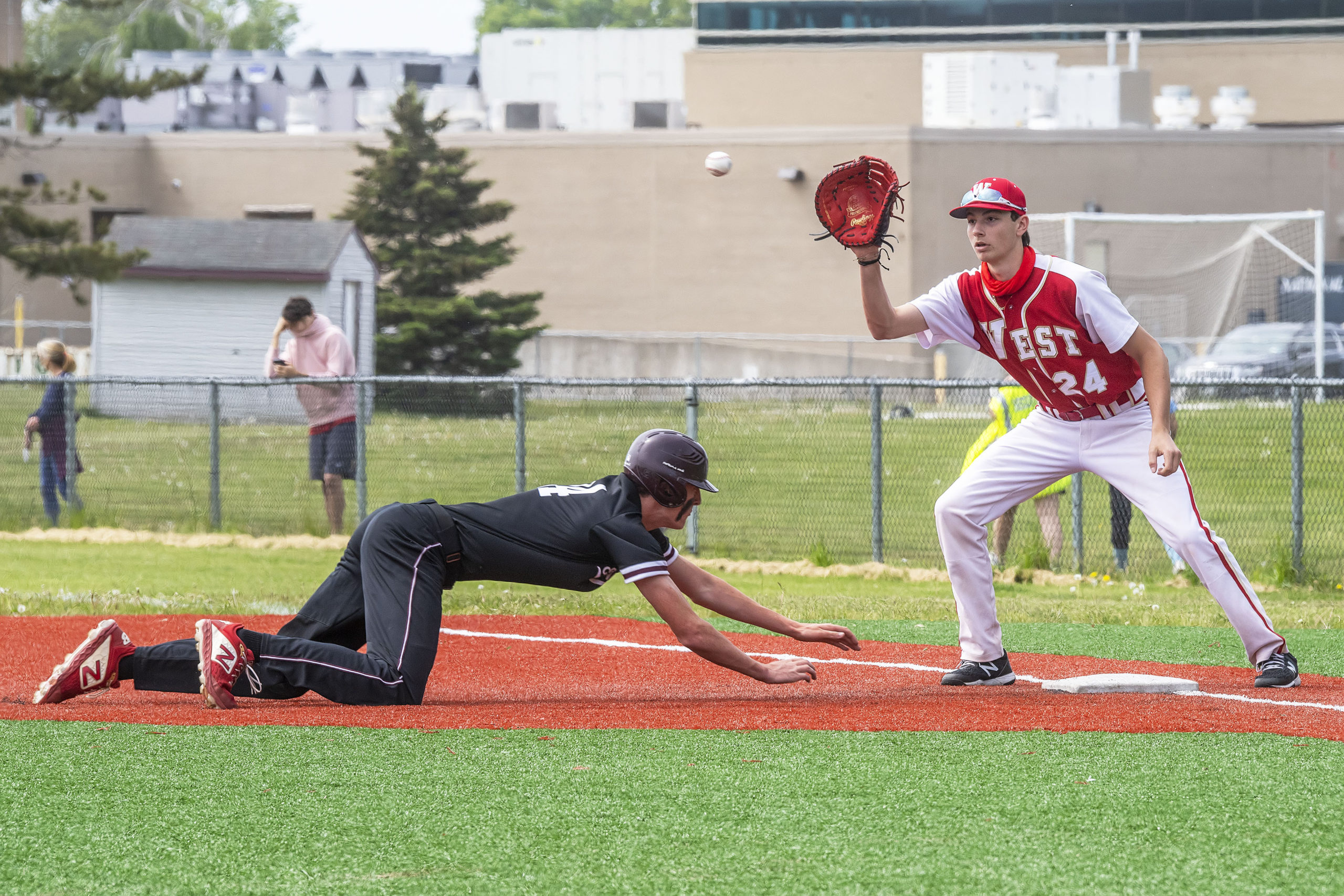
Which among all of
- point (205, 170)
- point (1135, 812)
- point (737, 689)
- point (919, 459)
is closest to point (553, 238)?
point (205, 170)

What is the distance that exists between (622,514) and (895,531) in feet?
24.8

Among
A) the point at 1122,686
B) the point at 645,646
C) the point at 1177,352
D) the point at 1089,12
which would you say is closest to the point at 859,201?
the point at 1122,686

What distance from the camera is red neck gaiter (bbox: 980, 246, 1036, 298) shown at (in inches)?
257

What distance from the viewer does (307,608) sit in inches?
253

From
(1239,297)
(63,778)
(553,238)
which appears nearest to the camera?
(63,778)

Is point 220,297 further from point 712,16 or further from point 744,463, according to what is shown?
point 712,16

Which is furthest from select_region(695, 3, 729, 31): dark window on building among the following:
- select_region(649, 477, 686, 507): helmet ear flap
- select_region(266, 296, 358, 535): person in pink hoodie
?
select_region(649, 477, 686, 507): helmet ear flap

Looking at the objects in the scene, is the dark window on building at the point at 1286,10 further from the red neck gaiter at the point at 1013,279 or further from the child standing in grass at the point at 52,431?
the red neck gaiter at the point at 1013,279

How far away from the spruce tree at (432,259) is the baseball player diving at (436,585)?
25.1m

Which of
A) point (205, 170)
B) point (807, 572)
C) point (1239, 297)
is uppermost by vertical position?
point (205, 170)

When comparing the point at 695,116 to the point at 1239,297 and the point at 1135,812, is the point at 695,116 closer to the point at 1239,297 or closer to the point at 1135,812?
the point at 1239,297

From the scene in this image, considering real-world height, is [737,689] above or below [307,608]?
below

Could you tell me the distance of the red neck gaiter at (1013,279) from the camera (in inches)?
257

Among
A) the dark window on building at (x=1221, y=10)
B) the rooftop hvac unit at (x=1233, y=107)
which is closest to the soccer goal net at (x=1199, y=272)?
the rooftop hvac unit at (x=1233, y=107)
